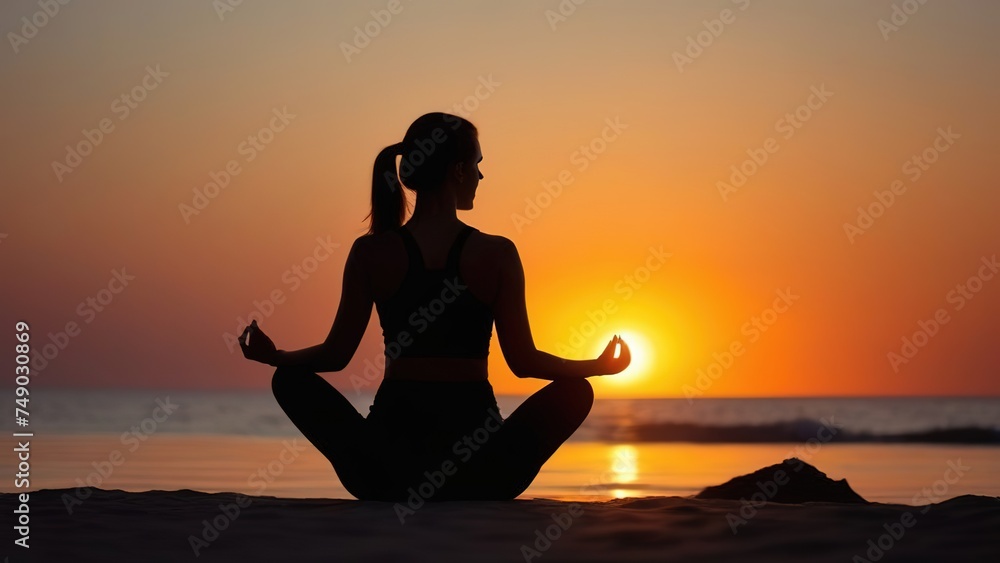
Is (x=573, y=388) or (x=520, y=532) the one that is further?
(x=573, y=388)

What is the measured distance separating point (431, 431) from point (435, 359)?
0.34 metres

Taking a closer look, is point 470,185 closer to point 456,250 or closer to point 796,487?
point 456,250

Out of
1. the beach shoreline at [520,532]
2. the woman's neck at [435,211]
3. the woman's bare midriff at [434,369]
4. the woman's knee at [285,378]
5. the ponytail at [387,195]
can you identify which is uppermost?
the ponytail at [387,195]

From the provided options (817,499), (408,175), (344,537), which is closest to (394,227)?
(408,175)

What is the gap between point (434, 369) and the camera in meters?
4.86

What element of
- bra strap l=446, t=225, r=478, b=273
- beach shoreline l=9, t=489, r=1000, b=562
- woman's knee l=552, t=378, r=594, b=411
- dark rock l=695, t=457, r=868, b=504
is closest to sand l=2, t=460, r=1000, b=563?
beach shoreline l=9, t=489, r=1000, b=562

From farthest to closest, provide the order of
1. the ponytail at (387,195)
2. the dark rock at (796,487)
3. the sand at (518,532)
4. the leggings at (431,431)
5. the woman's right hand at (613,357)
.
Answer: the dark rock at (796,487), the ponytail at (387,195), the leggings at (431,431), the woman's right hand at (613,357), the sand at (518,532)

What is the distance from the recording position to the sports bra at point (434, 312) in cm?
481

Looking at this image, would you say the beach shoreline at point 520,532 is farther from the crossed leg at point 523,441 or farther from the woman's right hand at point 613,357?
the woman's right hand at point 613,357

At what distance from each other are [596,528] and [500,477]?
87 cm

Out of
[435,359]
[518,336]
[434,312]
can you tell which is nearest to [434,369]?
[435,359]

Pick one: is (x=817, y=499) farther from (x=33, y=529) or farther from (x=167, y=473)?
(x=167, y=473)

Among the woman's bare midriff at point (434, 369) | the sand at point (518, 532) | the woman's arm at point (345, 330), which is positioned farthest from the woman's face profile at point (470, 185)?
the sand at point (518, 532)

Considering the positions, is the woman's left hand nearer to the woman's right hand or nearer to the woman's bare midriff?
the woman's bare midriff
